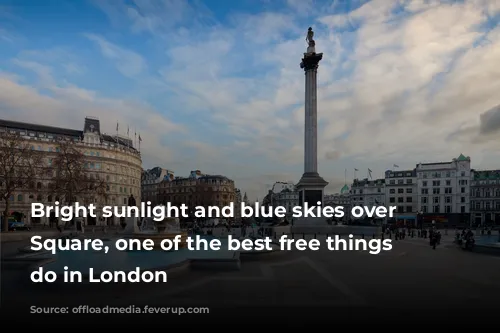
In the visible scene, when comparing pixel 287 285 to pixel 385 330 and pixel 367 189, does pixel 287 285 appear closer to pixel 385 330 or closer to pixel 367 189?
pixel 385 330

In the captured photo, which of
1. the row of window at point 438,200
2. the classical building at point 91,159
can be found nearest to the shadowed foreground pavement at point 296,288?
the classical building at point 91,159

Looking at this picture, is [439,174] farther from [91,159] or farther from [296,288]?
[296,288]

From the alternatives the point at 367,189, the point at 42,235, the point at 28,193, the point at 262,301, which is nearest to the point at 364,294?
the point at 262,301

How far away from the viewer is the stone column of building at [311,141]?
51031mm

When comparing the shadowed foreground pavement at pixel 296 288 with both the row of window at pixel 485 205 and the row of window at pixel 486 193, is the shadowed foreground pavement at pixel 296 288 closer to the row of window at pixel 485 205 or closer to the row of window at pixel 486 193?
the row of window at pixel 485 205

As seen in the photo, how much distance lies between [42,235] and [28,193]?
41683 millimetres

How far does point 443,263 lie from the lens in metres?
21.8

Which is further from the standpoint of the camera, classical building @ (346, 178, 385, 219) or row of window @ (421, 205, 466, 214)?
classical building @ (346, 178, 385, 219)

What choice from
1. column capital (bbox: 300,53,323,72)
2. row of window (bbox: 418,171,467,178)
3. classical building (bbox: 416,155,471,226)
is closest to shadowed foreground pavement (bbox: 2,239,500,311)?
column capital (bbox: 300,53,323,72)

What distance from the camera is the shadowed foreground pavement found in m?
12.3

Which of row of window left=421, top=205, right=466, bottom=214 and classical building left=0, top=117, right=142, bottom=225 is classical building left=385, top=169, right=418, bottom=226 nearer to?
row of window left=421, top=205, right=466, bottom=214

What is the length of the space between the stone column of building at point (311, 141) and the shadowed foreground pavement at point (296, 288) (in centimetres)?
3016

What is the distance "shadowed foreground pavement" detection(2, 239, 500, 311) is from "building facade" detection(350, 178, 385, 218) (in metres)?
91.2

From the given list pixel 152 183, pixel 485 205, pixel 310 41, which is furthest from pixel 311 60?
pixel 152 183
